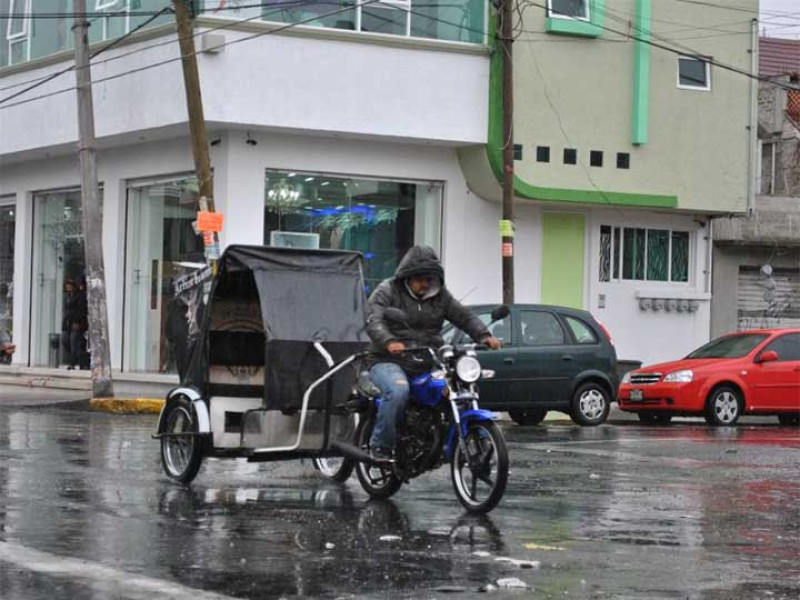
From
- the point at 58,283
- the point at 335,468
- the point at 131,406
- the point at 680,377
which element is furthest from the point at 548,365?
the point at 58,283

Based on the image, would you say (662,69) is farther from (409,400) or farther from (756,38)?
(409,400)

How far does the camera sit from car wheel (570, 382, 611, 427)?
2116 cm

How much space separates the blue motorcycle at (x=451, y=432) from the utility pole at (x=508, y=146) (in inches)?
548

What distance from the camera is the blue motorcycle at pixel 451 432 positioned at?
1000 cm

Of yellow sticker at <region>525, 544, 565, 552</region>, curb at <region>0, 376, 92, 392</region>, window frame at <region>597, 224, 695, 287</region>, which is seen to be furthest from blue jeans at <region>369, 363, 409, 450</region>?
window frame at <region>597, 224, 695, 287</region>

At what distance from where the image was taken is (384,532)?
363 inches

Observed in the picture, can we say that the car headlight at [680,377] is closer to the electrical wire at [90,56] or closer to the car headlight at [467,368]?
the electrical wire at [90,56]

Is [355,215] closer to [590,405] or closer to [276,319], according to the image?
[590,405]

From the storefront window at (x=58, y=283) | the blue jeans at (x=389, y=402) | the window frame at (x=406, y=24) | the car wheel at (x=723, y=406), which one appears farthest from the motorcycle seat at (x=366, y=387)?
the storefront window at (x=58, y=283)

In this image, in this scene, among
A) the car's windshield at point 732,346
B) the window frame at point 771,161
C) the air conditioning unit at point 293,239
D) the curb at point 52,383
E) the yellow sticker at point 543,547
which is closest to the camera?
the yellow sticker at point 543,547

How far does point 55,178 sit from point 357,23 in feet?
26.0

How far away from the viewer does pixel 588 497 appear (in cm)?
1142

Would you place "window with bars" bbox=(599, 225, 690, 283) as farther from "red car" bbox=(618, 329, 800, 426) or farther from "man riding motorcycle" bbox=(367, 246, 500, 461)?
"man riding motorcycle" bbox=(367, 246, 500, 461)

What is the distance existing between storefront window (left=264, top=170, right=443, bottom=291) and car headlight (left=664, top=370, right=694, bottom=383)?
5.74 metres
